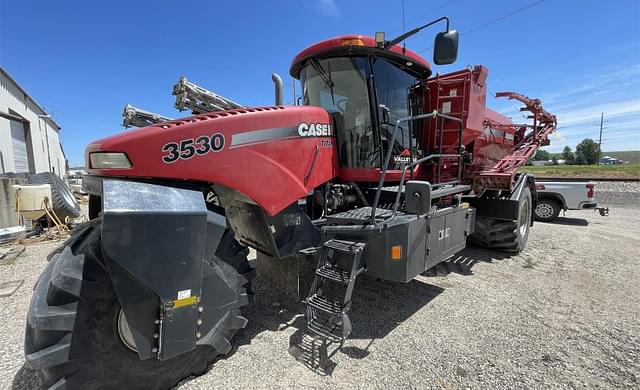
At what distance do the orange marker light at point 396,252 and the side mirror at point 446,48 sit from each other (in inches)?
72.0

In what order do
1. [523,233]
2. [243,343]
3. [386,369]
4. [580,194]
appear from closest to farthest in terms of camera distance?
[386,369], [243,343], [523,233], [580,194]

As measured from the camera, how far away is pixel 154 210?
1.91 meters

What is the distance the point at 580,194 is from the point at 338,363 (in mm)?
9781

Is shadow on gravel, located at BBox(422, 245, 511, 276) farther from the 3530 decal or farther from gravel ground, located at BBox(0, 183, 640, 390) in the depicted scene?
the 3530 decal

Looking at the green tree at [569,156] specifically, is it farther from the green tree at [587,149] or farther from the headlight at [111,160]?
the headlight at [111,160]

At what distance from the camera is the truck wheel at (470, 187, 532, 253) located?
524 cm

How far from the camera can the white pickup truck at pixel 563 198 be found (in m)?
8.91

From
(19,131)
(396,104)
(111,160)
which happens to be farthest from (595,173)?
(19,131)

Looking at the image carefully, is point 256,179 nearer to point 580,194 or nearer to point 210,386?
point 210,386

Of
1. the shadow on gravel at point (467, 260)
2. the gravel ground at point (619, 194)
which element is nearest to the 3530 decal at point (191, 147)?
the shadow on gravel at point (467, 260)

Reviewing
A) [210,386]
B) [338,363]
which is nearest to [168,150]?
[210,386]

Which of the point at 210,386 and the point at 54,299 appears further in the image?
the point at 210,386

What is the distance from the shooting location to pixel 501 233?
17.6 ft

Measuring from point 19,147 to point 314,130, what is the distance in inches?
651
